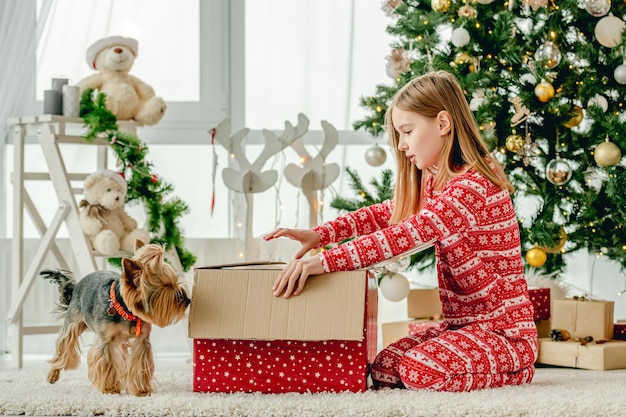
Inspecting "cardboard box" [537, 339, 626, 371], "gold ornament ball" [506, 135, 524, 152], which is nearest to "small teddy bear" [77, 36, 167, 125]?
"gold ornament ball" [506, 135, 524, 152]

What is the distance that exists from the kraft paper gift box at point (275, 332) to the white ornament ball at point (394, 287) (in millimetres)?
1000

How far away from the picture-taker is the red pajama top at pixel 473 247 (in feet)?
5.87

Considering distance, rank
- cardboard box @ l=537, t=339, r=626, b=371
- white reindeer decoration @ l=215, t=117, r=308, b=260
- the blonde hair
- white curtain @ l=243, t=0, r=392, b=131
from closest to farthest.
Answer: the blonde hair → cardboard box @ l=537, t=339, r=626, b=371 → white reindeer decoration @ l=215, t=117, r=308, b=260 → white curtain @ l=243, t=0, r=392, b=131

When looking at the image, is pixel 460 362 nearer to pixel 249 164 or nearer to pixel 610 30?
pixel 610 30

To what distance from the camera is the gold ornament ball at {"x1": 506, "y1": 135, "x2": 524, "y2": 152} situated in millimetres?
2611

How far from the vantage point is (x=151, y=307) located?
64.9 inches

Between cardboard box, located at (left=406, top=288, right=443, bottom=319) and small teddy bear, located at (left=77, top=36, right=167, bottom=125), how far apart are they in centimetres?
111

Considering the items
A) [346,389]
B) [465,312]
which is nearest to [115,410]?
[346,389]

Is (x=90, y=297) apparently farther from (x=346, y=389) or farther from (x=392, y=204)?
(x=392, y=204)

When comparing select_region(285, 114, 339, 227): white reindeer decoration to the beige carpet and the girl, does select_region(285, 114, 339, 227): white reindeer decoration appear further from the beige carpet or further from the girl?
the beige carpet

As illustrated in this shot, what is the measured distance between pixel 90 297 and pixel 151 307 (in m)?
0.19

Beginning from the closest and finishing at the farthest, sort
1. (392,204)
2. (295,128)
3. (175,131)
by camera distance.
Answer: (392,204), (295,128), (175,131)

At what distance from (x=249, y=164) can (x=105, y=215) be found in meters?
0.58

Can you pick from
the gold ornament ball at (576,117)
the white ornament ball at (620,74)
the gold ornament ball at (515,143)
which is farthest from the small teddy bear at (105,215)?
the white ornament ball at (620,74)
